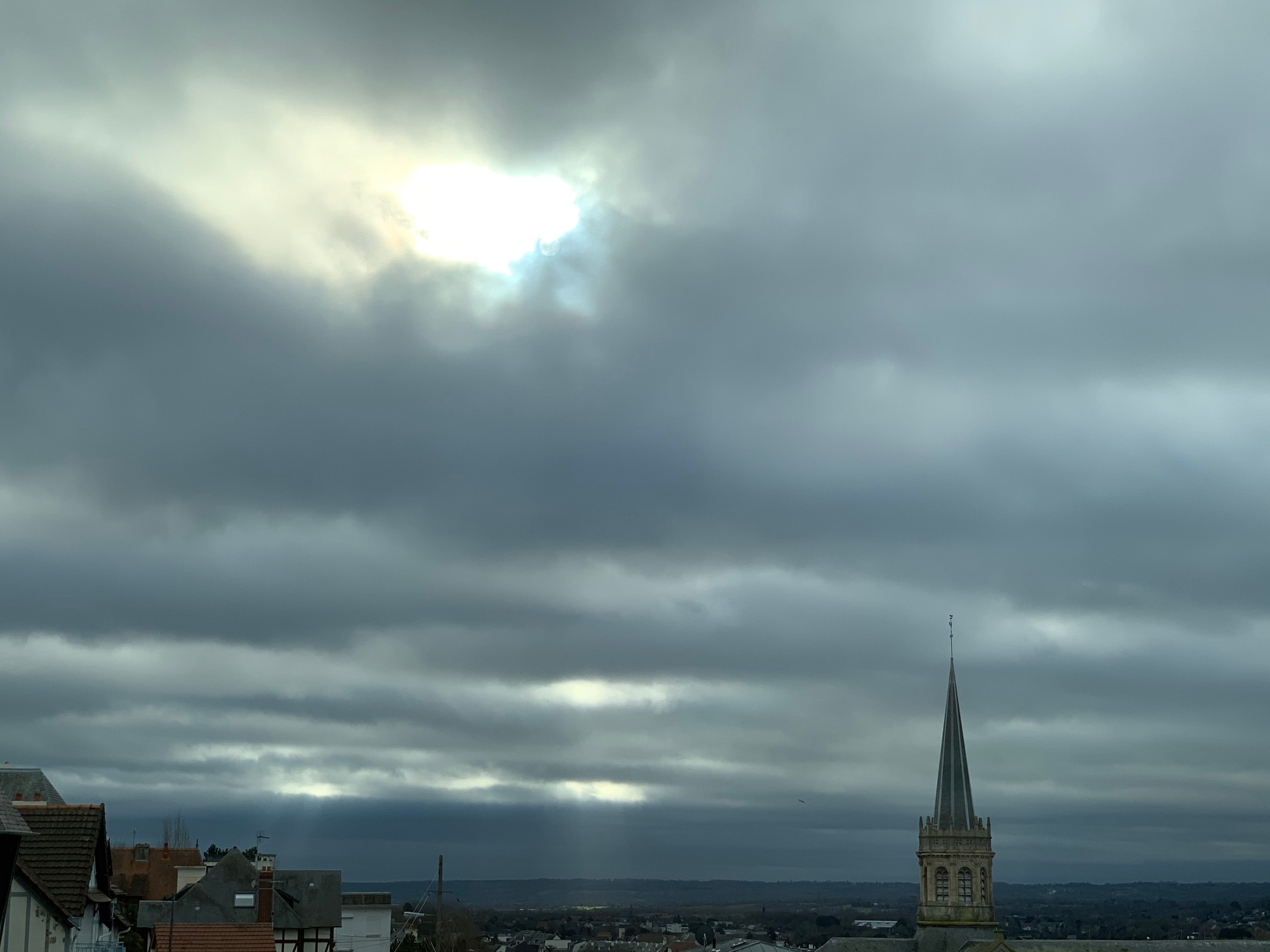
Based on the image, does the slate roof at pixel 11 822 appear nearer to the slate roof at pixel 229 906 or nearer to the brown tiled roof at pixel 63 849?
the brown tiled roof at pixel 63 849

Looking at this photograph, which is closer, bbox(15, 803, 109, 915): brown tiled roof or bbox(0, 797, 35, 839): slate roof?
bbox(0, 797, 35, 839): slate roof

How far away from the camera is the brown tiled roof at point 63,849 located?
3516 cm

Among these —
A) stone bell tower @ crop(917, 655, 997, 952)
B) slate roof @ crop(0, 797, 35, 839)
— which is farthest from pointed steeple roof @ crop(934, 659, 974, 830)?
slate roof @ crop(0, 797, 35, 839)

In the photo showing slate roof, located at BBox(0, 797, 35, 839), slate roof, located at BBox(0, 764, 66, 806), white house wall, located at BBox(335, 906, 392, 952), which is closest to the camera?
slate roof, located at BBox(0, 797, 35, 839)

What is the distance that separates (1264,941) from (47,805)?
332 ft

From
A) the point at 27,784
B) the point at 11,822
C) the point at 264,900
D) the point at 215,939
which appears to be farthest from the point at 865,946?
the point at 11,822

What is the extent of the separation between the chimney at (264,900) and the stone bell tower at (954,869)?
55.7 m

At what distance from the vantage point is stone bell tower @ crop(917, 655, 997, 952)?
113062 mm

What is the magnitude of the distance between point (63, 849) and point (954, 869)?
303 feet

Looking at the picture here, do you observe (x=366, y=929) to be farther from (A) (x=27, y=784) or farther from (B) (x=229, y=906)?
(A) (x=27, y=784)

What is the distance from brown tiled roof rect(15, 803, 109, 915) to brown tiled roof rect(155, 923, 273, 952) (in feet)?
111

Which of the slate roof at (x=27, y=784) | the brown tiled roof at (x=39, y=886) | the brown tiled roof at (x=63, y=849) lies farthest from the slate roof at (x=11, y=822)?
the slate roof at (x=27, y=784)

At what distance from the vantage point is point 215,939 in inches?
2751

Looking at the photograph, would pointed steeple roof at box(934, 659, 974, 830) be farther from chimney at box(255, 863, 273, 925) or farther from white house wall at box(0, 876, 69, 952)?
white house wall at box(0, 876, 69, 952)
